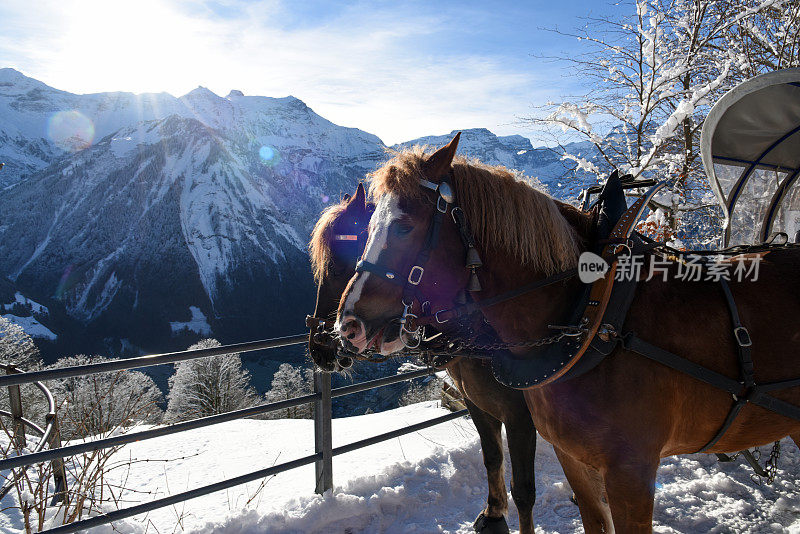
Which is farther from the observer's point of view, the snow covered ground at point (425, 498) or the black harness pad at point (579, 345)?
the snow covered ground at point (425, 498)

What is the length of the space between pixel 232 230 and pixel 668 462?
115 m

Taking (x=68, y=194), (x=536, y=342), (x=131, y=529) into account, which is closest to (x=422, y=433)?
(x=131, y=529)

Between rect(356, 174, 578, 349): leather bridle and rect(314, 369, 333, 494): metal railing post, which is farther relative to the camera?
rect(314, 369, 333, 494): metal railing post

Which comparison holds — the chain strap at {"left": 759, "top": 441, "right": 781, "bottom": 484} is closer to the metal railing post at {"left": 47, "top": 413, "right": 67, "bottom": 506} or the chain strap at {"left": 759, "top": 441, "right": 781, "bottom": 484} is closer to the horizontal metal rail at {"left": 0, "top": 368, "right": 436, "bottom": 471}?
the horizontal metal rail at {"left": 0, "top": 368, "right": 436, "bottom": 471}

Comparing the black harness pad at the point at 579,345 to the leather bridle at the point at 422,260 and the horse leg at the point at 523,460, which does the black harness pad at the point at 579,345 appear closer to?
the leather bridle at the point at 422,260

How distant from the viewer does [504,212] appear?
5.62ft

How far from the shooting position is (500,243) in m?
1.73

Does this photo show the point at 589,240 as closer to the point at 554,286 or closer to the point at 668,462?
the point at 554,286

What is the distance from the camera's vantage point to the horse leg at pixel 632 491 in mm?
1600

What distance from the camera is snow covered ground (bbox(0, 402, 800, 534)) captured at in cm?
282

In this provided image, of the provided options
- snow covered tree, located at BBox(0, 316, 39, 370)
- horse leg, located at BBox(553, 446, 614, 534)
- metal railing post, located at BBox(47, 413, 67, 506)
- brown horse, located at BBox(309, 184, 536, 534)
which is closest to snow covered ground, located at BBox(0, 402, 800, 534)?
metal railing post, located at BBox(47, 413, 67, 506)

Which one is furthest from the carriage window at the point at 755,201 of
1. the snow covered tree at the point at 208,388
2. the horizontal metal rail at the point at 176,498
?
the snow covered tree at the point at 208,388

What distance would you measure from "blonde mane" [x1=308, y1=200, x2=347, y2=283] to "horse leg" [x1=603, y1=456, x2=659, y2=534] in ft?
6.25

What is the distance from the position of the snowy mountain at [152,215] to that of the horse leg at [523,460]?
61.1 meters
